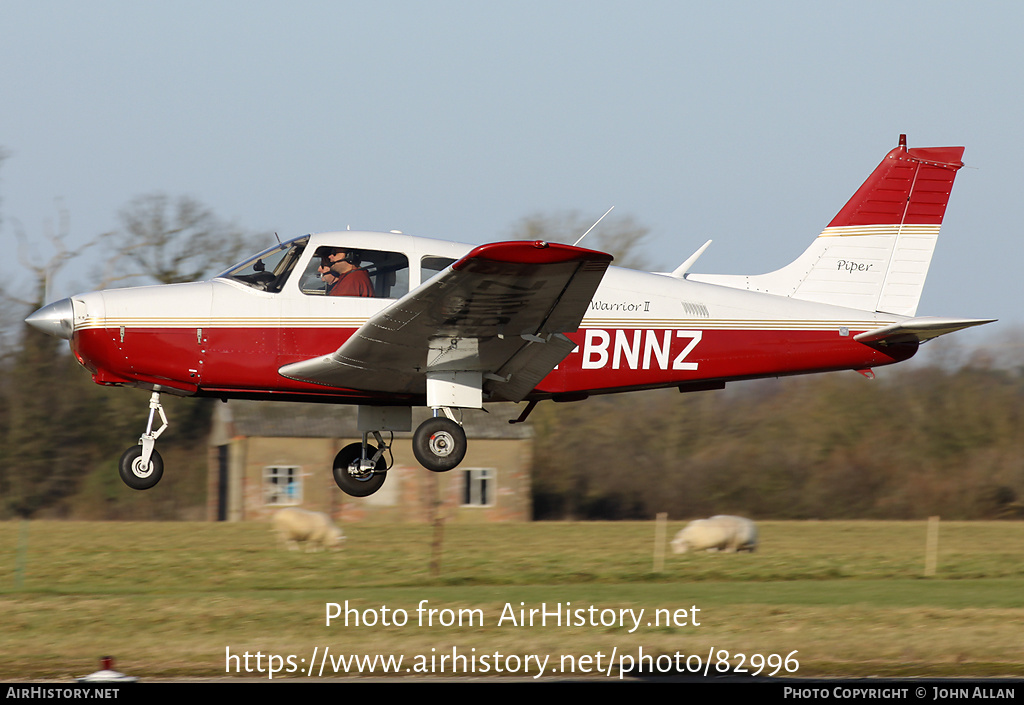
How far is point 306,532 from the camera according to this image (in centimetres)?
2308

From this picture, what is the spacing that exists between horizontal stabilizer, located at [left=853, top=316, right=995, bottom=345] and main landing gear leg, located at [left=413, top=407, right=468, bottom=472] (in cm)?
400

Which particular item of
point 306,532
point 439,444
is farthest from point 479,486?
point 439,444

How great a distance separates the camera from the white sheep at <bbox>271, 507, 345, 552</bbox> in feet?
75.5

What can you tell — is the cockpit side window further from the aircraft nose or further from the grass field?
the grass field

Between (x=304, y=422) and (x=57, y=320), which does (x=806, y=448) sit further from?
(x=57, y=320)

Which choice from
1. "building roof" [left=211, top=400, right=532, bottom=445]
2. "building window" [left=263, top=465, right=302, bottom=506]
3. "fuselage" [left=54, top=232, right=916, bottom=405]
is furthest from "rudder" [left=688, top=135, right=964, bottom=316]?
"building window" [left=263, top=465, right=302, bottom=506]

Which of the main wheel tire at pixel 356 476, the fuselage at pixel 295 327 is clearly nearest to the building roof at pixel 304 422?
the main wheel tire at pixel 356 476

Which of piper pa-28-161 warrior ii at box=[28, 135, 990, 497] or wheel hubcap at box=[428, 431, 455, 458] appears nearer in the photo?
piper pa-28-161 warrior ii at box=[28, 135, 990, 497]

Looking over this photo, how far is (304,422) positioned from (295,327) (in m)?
23.8

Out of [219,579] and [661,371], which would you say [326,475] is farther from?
[661,371]

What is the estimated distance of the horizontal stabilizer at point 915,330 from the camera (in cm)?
1008

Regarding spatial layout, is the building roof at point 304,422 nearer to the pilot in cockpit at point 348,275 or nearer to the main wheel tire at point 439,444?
the main wheel tire at point 439,444

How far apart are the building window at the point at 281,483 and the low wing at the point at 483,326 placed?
23.3m
